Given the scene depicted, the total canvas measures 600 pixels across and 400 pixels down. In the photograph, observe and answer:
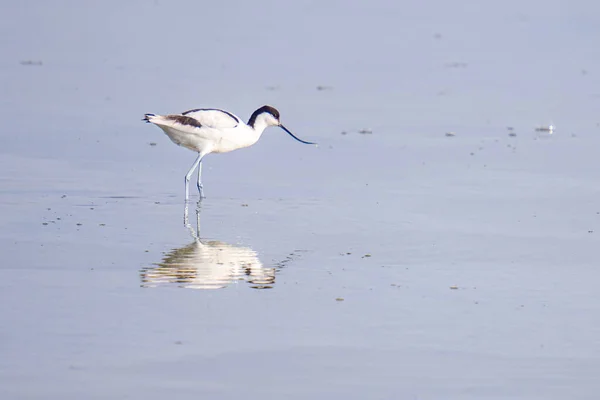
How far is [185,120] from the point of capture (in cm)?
1247

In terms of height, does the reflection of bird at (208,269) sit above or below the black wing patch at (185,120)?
below

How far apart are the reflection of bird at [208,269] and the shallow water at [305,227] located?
0.03 metres

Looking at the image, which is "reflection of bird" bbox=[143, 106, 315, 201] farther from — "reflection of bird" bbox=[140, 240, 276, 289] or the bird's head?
"reflection of bird" bbox=[140, 240, 276, 289]

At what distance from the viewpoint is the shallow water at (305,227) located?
6.92 meters

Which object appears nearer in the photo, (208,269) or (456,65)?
(208,269)

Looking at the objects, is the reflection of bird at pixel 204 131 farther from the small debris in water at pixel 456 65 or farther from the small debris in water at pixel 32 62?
the small debris in water at pixel 456 65

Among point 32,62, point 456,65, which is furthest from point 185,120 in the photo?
point 456,65

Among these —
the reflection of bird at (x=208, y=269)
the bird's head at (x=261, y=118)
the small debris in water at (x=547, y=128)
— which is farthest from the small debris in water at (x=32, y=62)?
the reflection of bird at (x=208, y=269)

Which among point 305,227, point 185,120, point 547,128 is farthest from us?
point 547,128

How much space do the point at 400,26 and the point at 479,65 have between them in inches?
190

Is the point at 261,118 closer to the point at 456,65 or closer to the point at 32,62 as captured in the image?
the point at 32,62

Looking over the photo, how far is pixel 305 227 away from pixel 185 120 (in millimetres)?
2470

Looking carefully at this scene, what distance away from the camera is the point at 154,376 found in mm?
6637

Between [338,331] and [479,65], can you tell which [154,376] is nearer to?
[338,331]
